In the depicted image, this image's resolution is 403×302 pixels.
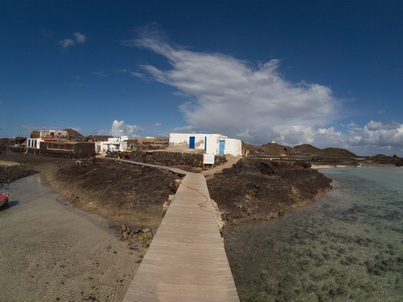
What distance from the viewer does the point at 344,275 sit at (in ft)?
31.9

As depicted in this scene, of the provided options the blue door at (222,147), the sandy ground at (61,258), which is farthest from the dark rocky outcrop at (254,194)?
the blue door at (222,147)

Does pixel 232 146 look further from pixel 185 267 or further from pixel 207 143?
pixel 185 267

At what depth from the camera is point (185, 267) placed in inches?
247

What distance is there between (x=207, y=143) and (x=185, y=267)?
31310 mm

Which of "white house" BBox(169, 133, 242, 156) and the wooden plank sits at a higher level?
"white house" BBox(169, 133, 242, 156)

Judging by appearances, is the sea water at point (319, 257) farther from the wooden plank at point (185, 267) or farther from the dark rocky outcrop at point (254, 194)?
the wooden plank at point (185, 267)

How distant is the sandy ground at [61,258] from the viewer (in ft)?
27.1

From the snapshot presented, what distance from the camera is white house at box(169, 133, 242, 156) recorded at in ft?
122

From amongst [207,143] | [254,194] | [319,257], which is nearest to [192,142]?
[207,143]

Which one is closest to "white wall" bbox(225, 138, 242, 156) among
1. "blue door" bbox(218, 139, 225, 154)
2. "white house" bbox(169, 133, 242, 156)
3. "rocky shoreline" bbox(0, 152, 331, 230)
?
"white house" bbox(169, 133, 242, 156)

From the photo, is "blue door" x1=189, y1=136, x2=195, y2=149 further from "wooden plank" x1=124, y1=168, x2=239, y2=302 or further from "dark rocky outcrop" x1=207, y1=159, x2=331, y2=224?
"wooden plank" x1=124, y1=168, x2=239, y2=302

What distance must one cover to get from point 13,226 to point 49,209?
366 centimetres

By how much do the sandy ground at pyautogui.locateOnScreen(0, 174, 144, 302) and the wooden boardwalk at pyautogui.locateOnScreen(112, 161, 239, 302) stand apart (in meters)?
2.77

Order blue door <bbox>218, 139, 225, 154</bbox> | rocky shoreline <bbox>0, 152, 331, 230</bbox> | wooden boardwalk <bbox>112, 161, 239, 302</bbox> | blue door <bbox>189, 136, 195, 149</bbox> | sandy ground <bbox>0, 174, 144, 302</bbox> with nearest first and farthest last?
wooden boardwalk <bbox>112, 161, 239, 302</bbox>
sandy ground <bbox>0, 174, 144, 302</bbox>
rocky shoreline <bbox>0, 152, 331, 230</bbox>
blue door <bbox>218, 139, 225, 154</bbox>
blue door <bbox>189, 136, 195, 149</bbox>
